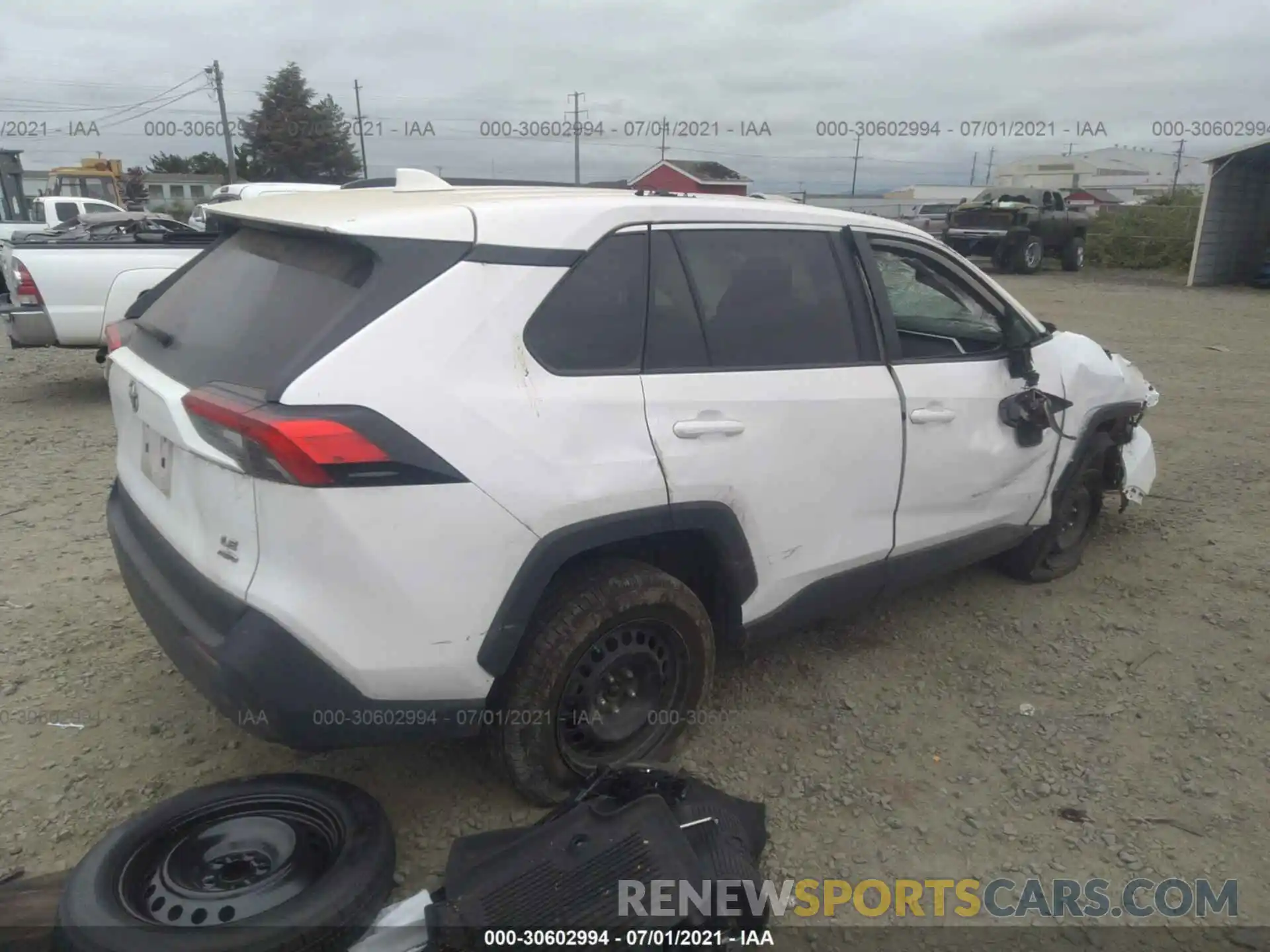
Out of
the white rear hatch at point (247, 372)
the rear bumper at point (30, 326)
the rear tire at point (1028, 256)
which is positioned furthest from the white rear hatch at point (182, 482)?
A: the rear tire at point (1028, 256)

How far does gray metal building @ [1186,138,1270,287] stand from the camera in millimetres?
19453

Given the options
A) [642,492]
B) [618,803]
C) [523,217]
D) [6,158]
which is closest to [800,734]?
[618,803]

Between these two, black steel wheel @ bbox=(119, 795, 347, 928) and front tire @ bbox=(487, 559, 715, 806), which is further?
front tire @ bbox=(487, 559, 715, 806)

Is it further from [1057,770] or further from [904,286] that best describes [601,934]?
[904,286]

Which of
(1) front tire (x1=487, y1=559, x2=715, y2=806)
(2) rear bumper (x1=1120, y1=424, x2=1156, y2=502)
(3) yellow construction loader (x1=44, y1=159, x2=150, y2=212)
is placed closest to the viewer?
(1) front tire (x1=487, y1=559, x2=715, y2=806)

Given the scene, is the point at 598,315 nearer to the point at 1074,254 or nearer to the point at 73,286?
the point at 73,286

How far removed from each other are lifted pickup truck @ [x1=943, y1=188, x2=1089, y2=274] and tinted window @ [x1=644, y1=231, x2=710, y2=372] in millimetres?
20266

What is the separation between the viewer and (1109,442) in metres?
4.35

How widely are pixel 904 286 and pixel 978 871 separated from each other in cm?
210

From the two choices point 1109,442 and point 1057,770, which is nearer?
point 1057,770

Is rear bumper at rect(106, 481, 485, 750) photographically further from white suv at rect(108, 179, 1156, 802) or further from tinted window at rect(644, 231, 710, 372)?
tinted window at rect(644, 231, 710, 372)

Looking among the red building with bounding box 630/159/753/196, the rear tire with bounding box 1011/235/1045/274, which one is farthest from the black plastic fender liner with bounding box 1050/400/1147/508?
the rear tire with bounding box 1011/235/1045/274

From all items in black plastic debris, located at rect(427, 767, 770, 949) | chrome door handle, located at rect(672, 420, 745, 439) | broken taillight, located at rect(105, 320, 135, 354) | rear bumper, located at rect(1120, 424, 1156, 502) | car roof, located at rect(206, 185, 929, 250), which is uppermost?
car roof, located at rect(206, 185, 929, 250)

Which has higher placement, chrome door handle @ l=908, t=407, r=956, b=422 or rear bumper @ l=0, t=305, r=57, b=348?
chrome door handle @ l=908, t=407, r=956, b=422
